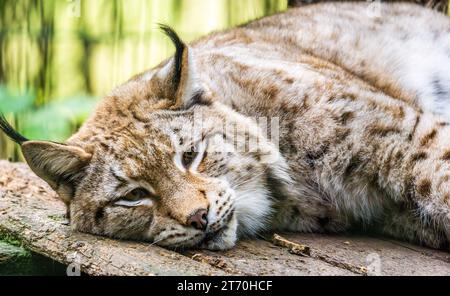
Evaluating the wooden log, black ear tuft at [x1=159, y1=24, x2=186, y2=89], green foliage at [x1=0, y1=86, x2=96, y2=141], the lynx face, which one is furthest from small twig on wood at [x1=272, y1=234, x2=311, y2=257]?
green foliage at [x1=0, y1=86, x2=96, y2=141]

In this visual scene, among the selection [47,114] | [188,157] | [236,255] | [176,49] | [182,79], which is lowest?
[47,114]

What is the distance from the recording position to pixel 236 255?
292 centimetres

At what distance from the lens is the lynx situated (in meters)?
2.98

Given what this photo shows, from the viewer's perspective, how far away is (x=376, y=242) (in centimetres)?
324

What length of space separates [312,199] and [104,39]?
3.64 metres

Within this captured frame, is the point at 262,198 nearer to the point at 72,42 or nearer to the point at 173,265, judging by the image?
the point at 173,265

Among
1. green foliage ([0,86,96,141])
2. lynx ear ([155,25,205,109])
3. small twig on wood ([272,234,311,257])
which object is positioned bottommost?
green foliage ([0,86,96,141])

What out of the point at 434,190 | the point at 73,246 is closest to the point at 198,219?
the point at 73,246

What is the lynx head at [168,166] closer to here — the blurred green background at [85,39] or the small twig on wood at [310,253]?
the small twig on wood at [310,253]

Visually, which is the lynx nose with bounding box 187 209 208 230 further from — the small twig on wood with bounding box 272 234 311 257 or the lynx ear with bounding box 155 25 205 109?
the lynx ear with bounding box 155 25 205 109

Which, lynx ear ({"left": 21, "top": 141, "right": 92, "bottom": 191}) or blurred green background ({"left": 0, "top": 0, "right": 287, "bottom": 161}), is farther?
blurred green background ({"left": 0, "top": 0, "right": 287, "bottom": 161})

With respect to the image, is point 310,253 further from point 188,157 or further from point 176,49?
point 176,49

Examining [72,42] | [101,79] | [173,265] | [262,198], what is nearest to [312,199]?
[262,198]

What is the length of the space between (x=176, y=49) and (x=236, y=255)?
97 centimetres
